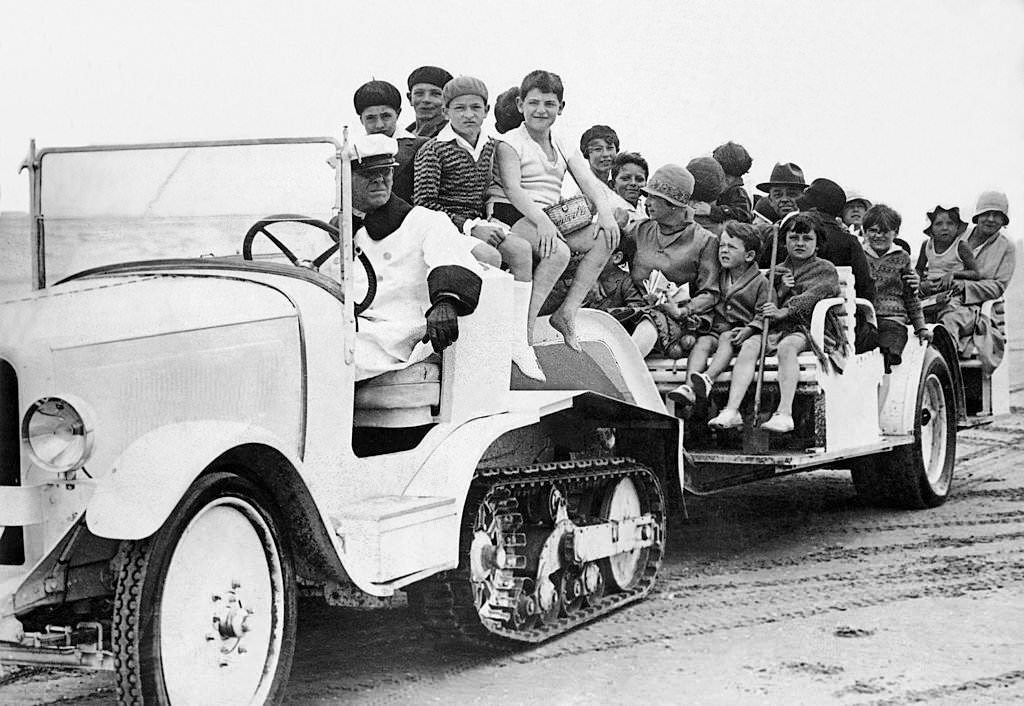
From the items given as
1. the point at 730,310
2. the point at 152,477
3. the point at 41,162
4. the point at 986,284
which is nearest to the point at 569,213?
the point at 730,310

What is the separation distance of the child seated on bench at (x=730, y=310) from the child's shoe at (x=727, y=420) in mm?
135

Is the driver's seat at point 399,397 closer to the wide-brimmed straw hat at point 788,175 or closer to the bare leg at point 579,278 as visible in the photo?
the bare leg at point 579,278

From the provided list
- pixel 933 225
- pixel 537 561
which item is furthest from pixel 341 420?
pixel 933 225

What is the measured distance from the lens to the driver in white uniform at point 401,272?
445 cm

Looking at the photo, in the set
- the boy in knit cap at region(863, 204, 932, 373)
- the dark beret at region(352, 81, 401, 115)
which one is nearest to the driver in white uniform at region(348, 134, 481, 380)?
the dark beret at region(352, 81, 401, 115)

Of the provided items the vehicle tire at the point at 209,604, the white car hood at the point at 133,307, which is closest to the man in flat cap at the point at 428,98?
the white car hood at the point at 133,307

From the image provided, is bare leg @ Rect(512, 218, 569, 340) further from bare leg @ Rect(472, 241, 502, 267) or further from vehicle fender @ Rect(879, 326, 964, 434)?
vehicle fender @ Rect(879, 326, 964, 434)

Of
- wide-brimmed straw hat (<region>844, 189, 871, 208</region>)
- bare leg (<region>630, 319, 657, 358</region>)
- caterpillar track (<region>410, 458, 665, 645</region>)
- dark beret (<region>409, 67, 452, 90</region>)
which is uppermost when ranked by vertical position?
dark beret (<region>409, 67, 452, 90</region>)

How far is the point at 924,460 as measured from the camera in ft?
26.1

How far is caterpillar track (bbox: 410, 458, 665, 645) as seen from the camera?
4.68 meters

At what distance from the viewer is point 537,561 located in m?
5.00

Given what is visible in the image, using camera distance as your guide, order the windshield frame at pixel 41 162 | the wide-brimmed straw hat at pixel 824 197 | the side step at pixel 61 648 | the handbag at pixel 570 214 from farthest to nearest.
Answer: the wide-brimmed straw hat at pixel 824 197 → the handbag at pixel 570 214 → the windshield frame at pixel 41 162 → the side step at pixel 61 648

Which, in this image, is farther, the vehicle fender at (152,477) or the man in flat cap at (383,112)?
the man in flat cap at (383,112)

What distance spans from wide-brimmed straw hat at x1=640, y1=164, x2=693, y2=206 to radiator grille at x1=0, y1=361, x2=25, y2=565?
4004mm
